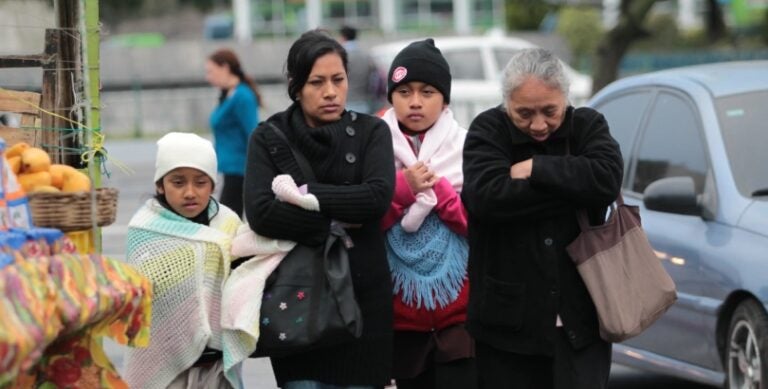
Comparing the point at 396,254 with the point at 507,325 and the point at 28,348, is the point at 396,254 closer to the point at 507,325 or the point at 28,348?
the point at 507,325

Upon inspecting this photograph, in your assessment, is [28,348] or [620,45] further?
[620,45]

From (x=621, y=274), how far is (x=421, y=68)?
118 cm

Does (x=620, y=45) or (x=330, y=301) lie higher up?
(x=620, y=45)

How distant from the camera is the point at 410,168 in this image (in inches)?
224

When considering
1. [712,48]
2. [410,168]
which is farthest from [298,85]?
[712,48]

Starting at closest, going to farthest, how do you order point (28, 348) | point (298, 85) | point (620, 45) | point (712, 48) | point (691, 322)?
1. point (28, 348)
2. point (298, 85)
3. point (691, 322)
4. point (620, 45)
5. point (712, 48)

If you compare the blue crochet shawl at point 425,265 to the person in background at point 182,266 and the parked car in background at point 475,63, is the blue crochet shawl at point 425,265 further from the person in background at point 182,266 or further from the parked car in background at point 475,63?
the parked car in background at point 475,63

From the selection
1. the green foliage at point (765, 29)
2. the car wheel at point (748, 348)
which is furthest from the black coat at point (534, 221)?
the green foliage at point (765, 29)

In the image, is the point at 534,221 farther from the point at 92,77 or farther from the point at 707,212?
the point at 707,212

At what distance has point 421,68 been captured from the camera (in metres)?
5.82

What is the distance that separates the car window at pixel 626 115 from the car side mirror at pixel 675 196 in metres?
0.76

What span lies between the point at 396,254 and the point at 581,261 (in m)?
0.86

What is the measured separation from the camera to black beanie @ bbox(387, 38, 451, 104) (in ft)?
19.1

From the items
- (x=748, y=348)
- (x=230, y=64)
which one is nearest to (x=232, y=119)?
(x=230, y=64)
